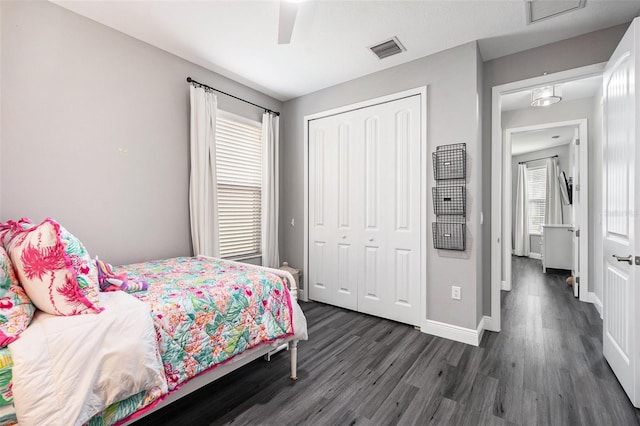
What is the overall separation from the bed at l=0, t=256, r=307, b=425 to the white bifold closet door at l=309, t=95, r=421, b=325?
4.65ft

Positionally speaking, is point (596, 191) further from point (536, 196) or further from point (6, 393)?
point (6, 393)

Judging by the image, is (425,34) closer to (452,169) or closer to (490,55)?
(490,55)

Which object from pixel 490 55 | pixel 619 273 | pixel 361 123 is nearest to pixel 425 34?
pixel 490 55

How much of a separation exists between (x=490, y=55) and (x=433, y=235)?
72.6 inches

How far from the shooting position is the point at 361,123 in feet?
11.1

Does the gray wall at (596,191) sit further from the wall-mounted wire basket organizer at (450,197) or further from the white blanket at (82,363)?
the white blanket at (82,363)

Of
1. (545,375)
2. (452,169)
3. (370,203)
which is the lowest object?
(545,375)

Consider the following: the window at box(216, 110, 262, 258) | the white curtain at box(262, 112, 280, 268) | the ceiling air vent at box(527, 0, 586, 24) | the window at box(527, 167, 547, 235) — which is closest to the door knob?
the ceiling air vent at box(527, 0, 586, 24)

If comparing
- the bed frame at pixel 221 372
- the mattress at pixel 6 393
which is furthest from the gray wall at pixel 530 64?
the mattress at pixel 6 393

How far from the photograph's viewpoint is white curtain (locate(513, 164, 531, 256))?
296 inches

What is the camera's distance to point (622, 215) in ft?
6.57

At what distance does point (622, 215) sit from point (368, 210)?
2.02m

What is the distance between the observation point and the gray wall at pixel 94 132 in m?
2.01

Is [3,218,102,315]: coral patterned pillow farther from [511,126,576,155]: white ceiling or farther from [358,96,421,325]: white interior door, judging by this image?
[511,126,576,155]: white ceiling
